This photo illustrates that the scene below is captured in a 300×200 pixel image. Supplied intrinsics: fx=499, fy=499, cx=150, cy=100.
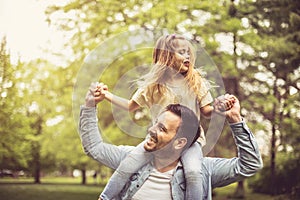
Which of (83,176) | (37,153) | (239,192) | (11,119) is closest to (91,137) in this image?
(11,119)

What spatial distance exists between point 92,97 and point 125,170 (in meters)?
0.23

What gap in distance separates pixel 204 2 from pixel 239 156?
6702 mm

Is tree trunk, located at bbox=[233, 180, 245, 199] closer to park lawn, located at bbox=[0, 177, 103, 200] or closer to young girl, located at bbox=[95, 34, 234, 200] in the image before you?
park lawn, located at bbox=[0, 177, 103, 200]

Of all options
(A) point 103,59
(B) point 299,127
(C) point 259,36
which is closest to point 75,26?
(C) point 259,36

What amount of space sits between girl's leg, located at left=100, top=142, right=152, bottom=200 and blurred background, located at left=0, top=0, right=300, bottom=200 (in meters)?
5.06

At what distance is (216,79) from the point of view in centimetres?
177

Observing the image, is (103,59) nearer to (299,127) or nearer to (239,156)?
(239,156)

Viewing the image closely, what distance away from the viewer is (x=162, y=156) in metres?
1.42

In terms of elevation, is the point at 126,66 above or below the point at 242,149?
below

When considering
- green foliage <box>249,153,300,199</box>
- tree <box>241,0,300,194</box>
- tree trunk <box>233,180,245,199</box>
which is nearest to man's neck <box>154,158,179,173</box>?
tree <box>241,0,300,194</box>

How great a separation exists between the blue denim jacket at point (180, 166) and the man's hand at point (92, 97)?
0.7 inches

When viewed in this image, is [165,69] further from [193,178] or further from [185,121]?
[193,178]

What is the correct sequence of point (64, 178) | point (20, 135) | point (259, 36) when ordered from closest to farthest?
1. point (20, 135)
2. point (259, 36)
3. point (64, 178)

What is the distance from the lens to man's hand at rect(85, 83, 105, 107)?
1.38 metres
